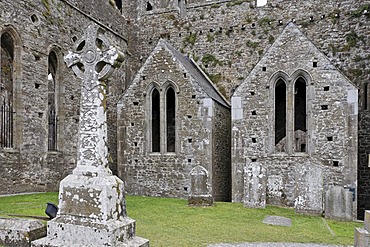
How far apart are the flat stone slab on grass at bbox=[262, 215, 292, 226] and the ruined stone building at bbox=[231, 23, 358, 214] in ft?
6.10

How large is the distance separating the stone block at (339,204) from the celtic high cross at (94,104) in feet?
23.4

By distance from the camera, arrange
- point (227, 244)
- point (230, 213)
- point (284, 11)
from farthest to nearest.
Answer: point (284, 11) < point (230, 213) < point (227, 244)

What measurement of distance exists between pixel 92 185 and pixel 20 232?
5.67 ft

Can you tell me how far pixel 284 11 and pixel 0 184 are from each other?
15.4 m

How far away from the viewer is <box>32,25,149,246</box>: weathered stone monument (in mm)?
4617

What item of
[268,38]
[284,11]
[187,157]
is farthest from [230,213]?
[284,11]

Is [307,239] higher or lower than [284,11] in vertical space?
lower

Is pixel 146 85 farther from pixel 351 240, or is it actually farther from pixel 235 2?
pixel 351 240

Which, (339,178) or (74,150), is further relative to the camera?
(74,150)

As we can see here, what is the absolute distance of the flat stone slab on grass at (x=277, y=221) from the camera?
890 centimetres

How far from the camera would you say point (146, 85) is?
49.8 ft

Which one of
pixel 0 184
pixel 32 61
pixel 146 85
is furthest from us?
pixel 146 85

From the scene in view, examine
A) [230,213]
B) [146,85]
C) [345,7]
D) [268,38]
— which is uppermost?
[345,7]

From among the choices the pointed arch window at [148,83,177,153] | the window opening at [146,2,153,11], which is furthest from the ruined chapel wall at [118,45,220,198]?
the window opening at [146,2,153,11]
